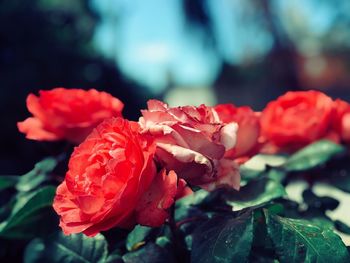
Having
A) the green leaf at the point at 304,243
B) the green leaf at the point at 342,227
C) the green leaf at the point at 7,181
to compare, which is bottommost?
the green leaf at the point at 342,227

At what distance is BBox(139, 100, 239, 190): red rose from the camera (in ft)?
1.54

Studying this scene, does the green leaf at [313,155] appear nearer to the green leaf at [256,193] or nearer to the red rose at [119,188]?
the green leaf at [256,193]

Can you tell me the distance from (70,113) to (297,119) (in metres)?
0.34

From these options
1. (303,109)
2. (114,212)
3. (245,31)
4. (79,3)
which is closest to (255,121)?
(303,109)

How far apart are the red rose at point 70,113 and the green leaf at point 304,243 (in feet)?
1.01

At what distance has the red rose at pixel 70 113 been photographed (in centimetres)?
69

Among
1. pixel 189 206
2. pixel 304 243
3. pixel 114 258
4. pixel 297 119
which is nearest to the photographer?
pixel 304 243

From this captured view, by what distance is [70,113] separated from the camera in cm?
70

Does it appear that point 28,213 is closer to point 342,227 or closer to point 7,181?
point 7,181

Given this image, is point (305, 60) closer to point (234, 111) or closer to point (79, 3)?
point (79, 3)

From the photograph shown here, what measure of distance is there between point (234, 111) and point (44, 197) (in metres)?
0.26

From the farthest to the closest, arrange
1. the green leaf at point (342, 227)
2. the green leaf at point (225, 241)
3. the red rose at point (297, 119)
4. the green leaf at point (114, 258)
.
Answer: the red rose at point (297, 119)
the green leaf at point (342, 227)
the green leaf at point (114, 258)
the green leaf at point (225, 241)

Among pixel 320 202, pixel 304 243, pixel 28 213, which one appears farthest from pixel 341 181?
pixel 28 213

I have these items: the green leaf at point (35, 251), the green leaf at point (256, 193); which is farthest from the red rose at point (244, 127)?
the green leaf at point (35, 251)
